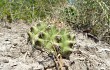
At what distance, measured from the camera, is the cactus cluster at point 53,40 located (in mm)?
2734

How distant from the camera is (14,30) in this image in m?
3.60

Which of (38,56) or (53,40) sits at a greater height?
(53,40)

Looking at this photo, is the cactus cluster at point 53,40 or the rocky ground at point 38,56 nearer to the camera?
the rocky ground at point 38,56

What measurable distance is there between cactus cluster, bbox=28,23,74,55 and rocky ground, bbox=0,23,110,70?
88mm

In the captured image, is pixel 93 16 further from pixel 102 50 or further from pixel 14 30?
pixel 14 30

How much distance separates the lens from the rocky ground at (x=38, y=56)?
2590 mm

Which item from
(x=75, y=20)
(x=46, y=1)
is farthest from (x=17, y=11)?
(x=75, y=20)

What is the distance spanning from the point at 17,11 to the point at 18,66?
184 cm

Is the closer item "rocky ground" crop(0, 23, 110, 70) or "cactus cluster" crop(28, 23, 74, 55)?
"rocky ground" crop(0, 23, 110, 70)

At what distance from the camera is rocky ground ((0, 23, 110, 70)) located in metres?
2.59

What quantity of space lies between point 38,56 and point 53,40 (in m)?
0.21

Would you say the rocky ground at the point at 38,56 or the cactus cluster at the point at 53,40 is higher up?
the cactus cluster at the point at 53,40

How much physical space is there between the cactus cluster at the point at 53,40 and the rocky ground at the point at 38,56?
3.5 inches

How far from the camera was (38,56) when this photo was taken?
2.76 m
